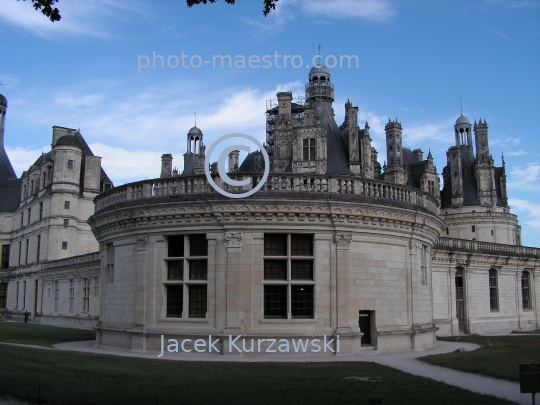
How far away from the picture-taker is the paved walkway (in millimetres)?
13046

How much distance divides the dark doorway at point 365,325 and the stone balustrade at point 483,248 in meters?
17.0

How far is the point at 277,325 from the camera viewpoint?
18.4m

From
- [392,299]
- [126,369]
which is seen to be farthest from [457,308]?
[126,369]

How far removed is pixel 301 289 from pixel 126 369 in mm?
6444

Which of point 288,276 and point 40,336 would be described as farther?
point 40,336

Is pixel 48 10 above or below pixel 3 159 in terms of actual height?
below

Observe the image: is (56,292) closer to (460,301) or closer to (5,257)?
(5,257)

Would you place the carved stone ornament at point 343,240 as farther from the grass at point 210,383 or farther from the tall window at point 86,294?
the tall window at point 86,294

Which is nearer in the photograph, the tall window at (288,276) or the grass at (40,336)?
the tall window at (288,276)

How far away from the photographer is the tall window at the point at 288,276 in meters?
18.8

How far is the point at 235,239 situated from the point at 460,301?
2464cm

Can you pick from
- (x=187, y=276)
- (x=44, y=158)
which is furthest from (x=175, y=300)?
(x=44, y=158)

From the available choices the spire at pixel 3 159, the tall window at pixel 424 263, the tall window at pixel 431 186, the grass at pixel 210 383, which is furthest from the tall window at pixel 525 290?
the spire at pixel 3 159

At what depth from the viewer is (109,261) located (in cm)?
2245
